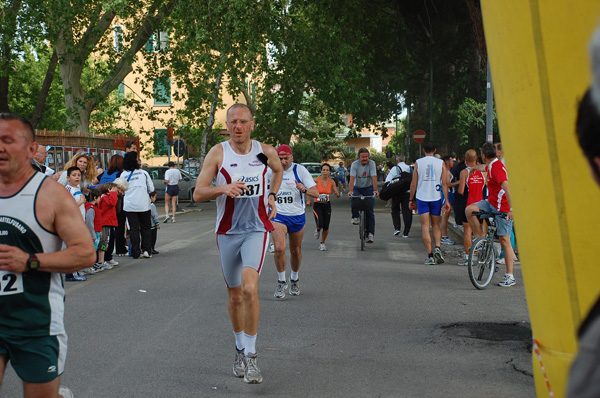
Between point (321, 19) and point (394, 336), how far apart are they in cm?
2338

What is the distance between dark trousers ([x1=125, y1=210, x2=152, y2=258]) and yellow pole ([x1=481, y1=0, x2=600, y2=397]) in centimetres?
1169

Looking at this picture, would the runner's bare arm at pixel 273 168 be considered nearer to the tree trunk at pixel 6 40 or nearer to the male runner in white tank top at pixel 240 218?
the male runner in white tank top at pixel 240 218

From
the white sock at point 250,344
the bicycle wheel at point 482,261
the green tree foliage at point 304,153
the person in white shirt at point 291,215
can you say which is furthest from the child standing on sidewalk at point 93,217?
the green tree foliage at point 304,153

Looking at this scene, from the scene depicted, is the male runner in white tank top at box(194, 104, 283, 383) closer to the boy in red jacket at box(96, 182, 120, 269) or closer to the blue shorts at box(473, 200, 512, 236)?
the blue shorts at box(473, 200, 512, 236)

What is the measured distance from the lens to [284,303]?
932 centimetres

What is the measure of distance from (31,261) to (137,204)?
10.8 metres

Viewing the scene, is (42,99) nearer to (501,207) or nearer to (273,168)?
(501,207)

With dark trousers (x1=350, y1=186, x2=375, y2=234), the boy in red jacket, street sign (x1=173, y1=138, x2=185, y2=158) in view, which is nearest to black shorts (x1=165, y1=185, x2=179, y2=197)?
street sign (x1=173, y1=138, x2=185, y2=158)

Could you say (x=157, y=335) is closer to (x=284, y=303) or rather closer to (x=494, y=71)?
(x=284, y=303)

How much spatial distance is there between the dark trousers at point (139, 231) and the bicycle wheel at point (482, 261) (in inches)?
244

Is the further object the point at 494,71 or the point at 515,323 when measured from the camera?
the point at 515,323

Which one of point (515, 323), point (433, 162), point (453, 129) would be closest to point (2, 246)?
point (515, 323)

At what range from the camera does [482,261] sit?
10539mm

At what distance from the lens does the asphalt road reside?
5.72 meters
